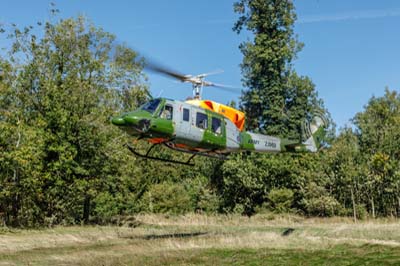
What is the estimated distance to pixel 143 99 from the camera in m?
34.5

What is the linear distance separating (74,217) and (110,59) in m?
11.7

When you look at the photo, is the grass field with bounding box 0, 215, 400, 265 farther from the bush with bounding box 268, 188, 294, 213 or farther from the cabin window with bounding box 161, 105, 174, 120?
the bush with bounding box 268, 188, 294, 213

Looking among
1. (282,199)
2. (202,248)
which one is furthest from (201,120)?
(282,199)

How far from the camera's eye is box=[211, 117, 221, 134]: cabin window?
717 inches

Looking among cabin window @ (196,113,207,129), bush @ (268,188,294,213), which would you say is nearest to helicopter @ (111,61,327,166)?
cabin window @ (196,113,207,129)

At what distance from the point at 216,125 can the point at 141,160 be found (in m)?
26.7

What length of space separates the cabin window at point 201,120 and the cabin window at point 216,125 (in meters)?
0.39

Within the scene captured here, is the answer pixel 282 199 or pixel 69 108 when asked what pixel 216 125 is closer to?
pixel 69 108

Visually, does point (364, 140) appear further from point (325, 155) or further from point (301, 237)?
point (301, 237)

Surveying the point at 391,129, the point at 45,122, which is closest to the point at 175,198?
the point at 45,122

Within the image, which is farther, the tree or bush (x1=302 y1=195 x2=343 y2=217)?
bush (x1=302 y1=195 x2=343 y2=217)

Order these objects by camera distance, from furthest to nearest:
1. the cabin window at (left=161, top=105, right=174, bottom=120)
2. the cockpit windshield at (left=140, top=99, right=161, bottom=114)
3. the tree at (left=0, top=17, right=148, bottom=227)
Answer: the tree at (left=0, top=17, right=148, bottom=227), the cabin window at (left=161, top=105, right=174, bottom=120), the cockpit windshield at (left=140, top=99, right=161, bottom=114)

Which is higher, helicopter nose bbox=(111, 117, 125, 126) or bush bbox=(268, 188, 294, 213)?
helicopter nose bbox=(111, 117, 125, 126)

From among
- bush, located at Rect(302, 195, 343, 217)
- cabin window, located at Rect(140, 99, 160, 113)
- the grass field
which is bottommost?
the grass field
